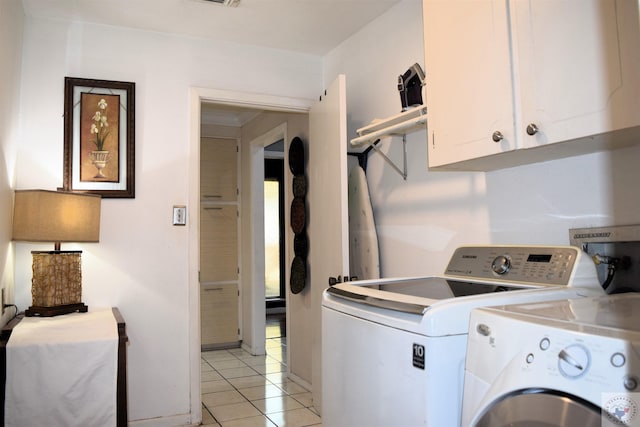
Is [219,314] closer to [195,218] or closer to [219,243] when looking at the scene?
[219,243]

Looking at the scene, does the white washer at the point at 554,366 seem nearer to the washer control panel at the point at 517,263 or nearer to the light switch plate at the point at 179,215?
the washer control panel at the point at 517,263

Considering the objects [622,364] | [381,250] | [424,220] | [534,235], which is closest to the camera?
[622,364]

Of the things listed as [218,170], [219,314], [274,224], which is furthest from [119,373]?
[274,224]

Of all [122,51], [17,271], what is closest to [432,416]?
[17,271]

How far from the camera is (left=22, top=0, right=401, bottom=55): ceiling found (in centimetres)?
259

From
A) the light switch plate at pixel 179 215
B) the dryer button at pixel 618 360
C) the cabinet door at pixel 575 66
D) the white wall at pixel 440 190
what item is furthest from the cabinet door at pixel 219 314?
the dryer button at pixel 618 360

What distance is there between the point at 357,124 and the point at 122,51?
1537 mm

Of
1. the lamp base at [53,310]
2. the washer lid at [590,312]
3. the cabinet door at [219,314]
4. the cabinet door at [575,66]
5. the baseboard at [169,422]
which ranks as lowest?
the baseboard at [169,422]

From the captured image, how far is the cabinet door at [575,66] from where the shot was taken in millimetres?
1174

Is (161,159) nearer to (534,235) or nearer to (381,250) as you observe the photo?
(381,250)

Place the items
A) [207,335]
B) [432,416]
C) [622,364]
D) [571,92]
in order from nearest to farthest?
[622,364]
[432,416]
[571,92]
[207,335]

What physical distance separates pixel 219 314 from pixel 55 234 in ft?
9.48

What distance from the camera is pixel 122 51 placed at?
2.88 metres

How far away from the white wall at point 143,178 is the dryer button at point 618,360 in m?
2.55
